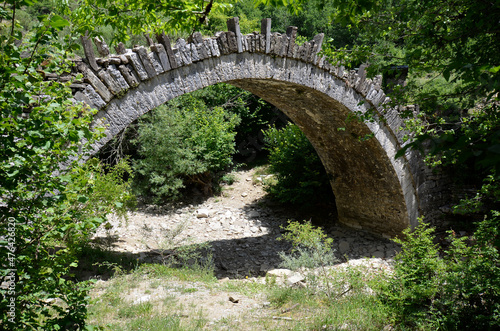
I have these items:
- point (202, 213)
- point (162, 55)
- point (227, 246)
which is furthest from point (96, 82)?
point (202, 213)

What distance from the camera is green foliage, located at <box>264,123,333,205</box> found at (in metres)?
8.48

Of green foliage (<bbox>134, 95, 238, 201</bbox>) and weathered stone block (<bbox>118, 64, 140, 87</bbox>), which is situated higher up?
green foliage (<bbox>134, 95, 238, 201</bbox>)

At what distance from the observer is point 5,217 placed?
203 centimetres

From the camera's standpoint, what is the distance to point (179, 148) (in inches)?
356

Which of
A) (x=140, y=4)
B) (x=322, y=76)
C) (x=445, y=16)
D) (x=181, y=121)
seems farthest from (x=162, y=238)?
(x=445, y=16)

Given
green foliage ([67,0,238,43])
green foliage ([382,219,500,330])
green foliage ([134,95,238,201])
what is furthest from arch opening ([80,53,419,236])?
green foliage ([134,95,238,201])

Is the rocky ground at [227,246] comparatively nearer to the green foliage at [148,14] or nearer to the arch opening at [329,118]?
the arch opening at [329,118]

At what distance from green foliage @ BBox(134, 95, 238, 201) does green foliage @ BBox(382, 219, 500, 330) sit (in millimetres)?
6000

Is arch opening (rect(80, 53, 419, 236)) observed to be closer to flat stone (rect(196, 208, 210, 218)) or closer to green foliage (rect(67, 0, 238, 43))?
green foliage (rect(67, 0, 238, 43))

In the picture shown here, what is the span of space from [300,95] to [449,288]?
147 inches

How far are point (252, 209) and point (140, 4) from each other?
6052 mm

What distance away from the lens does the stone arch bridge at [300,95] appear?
4152 millimetres

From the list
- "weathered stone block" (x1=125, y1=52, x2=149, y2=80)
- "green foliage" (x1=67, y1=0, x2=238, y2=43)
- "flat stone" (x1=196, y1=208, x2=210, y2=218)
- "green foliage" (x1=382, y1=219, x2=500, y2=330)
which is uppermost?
"green foliage" (x1=67, y1=0, x2=238, y2=43)

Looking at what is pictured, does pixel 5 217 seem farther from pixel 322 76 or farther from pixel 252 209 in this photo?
pixel 252 209
